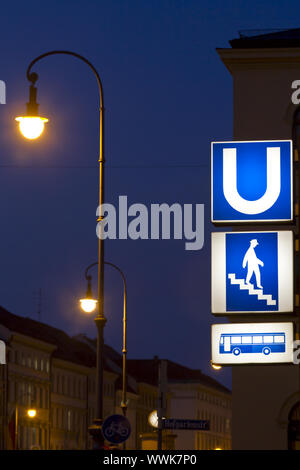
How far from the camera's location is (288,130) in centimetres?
3556

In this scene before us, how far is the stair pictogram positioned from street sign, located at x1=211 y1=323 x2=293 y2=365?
36 centimetres

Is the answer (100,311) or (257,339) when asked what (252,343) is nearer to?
(257,339)

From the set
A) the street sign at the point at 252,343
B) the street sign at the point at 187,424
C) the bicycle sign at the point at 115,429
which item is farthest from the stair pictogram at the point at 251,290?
the street sign at the point at 187,424

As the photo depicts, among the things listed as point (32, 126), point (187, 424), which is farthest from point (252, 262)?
point (187, 424)

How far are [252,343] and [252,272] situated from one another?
108 centimetres

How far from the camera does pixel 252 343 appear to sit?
774 inches

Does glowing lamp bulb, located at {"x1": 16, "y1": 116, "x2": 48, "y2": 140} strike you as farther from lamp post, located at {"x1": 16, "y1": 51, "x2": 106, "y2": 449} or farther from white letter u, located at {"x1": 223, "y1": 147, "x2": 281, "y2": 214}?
white letter u, located at {"x1": 223, "y1": 147, "x2": 281, "y2": 214}

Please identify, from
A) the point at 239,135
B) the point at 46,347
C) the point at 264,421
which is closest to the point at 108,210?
the point at 239,135

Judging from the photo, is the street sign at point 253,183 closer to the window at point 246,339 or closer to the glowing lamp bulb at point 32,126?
the window at point 246,339

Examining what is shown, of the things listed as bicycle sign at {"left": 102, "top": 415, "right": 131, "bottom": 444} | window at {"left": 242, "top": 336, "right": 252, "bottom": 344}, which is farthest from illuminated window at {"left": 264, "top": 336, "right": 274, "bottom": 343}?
bicycle sign at {"left": 102, "top": 415, "right": 131, "bottom": 444}

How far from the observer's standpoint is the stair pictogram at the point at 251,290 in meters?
19.4
